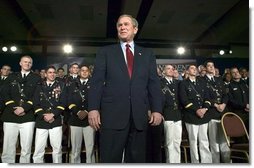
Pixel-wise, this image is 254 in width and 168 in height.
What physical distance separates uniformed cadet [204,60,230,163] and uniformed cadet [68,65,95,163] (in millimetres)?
1292

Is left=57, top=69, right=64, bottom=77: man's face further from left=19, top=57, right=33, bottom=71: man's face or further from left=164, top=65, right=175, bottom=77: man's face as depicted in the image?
left=164, top=65, right=175, bottom=77: man's face

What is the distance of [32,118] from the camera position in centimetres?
274

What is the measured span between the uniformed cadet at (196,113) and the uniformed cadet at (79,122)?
1.06 meters

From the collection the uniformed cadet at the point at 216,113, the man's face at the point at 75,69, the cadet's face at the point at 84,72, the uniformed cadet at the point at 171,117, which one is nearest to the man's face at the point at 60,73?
the man's face at the point at 75,69

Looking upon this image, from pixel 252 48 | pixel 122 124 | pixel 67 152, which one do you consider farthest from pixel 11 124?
pixel 252 48

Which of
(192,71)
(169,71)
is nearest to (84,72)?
(169,71)

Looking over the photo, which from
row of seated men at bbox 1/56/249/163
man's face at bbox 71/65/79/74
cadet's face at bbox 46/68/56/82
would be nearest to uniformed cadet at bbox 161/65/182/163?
row of seated men at bbox 1/56/249/163

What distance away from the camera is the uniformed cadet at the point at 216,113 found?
295cm

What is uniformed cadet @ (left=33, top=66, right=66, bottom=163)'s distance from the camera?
272 centimetres

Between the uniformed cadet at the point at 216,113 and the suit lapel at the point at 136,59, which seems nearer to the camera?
the suit lapel at the point at 136,59

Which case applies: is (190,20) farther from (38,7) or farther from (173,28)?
(38,7)

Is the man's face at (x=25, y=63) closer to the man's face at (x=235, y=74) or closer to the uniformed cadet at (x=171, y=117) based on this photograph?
the uniformed cadet at (x=171, y=117)

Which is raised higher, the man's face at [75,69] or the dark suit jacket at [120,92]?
the man's face at [75,69]

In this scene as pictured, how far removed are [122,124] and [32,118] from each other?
1.46 meters
